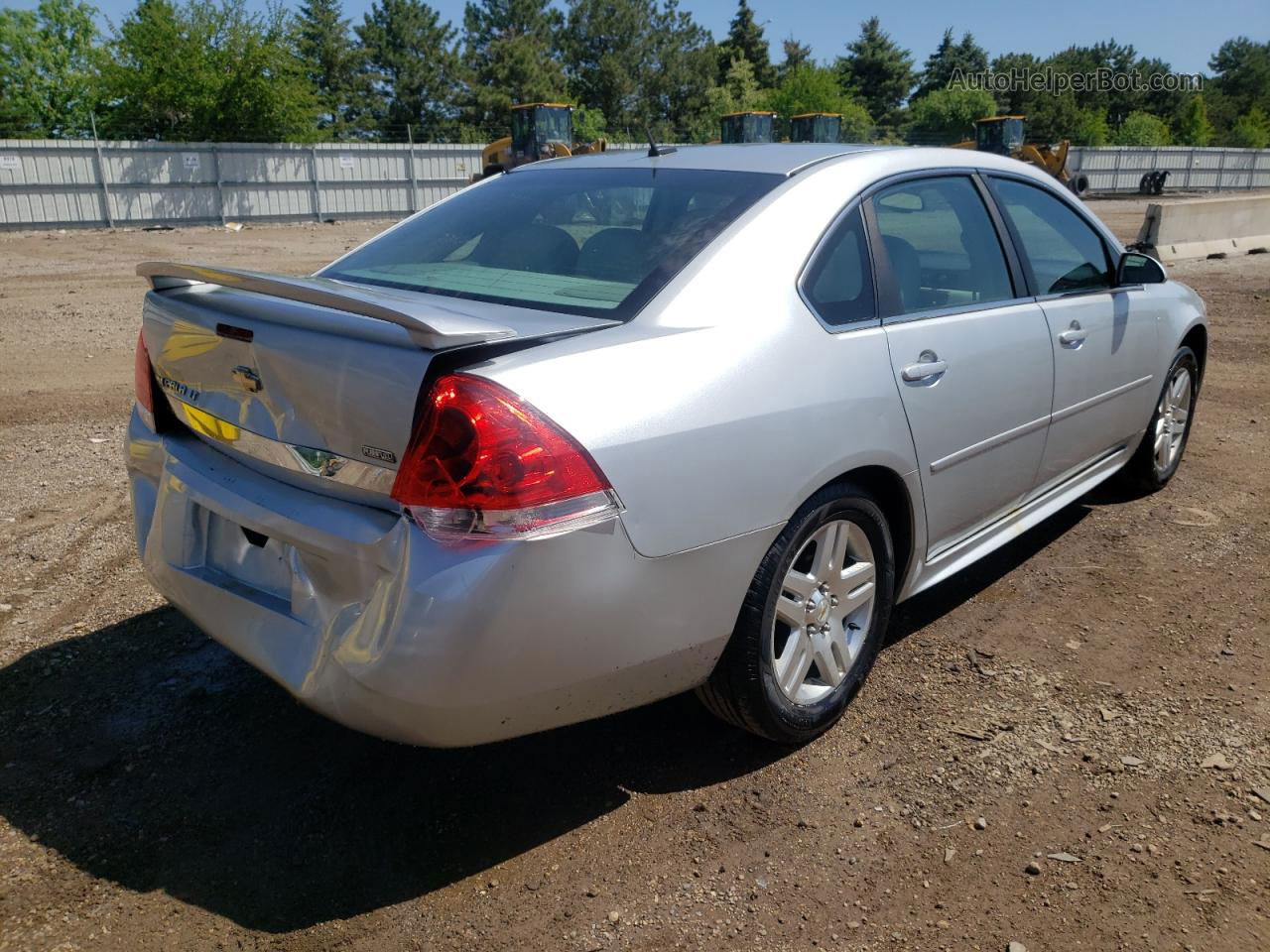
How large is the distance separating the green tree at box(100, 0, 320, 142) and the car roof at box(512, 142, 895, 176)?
3402 centimetres

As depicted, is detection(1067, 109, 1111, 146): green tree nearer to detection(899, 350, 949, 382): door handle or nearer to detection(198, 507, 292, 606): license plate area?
detection(899, 350, 949, 382): door handle

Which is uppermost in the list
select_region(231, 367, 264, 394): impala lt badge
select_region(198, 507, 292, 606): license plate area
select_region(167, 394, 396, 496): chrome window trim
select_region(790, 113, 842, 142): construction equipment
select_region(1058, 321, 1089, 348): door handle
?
select_region(790, 113, 842, 142): construction equipment

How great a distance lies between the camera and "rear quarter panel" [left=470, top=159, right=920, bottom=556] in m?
2.26

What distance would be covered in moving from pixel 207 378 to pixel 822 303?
5.42 ft

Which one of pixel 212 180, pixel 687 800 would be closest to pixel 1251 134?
pixel 212 180

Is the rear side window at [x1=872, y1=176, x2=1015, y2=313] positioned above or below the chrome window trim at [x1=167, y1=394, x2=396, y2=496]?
above

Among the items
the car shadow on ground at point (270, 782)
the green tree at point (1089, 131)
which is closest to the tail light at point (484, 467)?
the car shadow on ground at point (270, 782)

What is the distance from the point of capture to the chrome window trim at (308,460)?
2248 millimetres

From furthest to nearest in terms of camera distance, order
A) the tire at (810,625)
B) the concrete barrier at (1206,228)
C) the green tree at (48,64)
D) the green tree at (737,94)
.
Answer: the green tree at (737,94), the green tree at (48,64), the concrete barrier at (1206,228), the tire at (810,625)

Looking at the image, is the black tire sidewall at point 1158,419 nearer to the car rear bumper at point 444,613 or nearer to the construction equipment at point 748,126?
the car rear bumper at point 444,613

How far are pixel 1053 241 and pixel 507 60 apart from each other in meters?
64.7

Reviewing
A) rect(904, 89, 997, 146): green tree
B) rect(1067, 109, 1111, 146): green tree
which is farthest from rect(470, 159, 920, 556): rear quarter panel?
rect(1067, 109, 1111, 146): green tree

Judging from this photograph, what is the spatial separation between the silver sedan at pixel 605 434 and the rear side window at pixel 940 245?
15mm

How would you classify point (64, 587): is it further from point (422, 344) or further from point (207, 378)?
point (422, 344)
